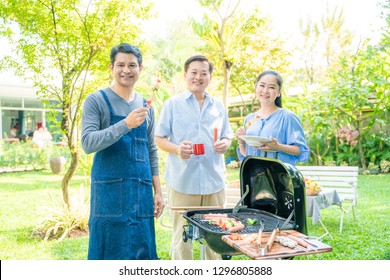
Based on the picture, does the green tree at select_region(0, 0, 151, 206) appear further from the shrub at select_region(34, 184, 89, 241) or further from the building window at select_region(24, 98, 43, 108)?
the building window at select_region(24, 98, 43, 108)

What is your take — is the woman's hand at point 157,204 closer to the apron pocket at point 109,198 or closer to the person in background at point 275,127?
the apron pocket at point 109,198

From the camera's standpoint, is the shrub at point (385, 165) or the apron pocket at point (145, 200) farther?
the shrub at point (385, 165)

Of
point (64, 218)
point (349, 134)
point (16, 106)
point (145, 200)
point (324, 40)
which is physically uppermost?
point (324, 40)

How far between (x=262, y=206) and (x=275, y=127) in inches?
14.7

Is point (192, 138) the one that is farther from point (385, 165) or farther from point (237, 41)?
point (385, 165)

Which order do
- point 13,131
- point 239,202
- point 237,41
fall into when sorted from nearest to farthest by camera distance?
point 239,202 < point 237,41 < point 13,131

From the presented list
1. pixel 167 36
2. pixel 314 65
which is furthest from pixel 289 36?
pixel 167 36

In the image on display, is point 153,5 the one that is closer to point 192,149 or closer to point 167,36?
point 192,149


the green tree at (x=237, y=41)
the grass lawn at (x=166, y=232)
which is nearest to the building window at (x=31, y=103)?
the grass lawn at (x=166, y=232)

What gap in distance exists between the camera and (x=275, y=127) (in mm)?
1989

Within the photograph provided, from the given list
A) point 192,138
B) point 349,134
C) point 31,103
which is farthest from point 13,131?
point 192,138

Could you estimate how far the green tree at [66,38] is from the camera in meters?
3.45

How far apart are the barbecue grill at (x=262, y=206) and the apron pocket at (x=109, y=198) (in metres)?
0.31

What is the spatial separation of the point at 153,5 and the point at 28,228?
7.56 feet
